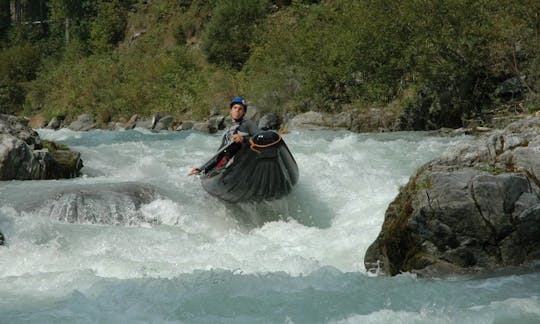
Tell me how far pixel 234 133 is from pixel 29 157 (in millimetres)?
3552

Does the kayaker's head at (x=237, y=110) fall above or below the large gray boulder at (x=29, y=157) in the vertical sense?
above

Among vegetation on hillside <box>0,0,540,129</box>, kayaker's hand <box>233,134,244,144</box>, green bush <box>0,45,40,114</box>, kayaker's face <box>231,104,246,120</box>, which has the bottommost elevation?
green bush <box>0,45,40,114</box>

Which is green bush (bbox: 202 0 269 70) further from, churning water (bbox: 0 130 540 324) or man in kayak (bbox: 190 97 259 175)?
man in kayak (bbox: 190 97 259 175)

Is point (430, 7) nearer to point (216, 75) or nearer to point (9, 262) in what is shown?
point (216, 75)

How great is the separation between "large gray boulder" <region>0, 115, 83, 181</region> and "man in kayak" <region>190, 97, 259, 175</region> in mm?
2942

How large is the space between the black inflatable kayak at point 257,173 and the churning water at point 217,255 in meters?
0.20

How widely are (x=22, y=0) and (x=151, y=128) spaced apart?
25132mm

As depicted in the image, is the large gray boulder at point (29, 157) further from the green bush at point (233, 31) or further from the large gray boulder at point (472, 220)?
the green bush at point (233, 31)

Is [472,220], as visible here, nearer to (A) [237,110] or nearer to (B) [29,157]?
(A) [237,110]

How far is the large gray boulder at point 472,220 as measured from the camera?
15.5 ft

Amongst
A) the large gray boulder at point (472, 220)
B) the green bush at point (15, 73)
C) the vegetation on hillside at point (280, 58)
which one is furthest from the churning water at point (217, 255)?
the green bush at point (15, 73)

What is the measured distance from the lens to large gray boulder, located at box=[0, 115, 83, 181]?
872 cm

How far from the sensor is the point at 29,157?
8.95 metres

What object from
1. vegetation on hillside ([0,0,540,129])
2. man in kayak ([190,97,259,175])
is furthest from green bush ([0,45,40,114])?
man in kayak ([190,97,259,175])
